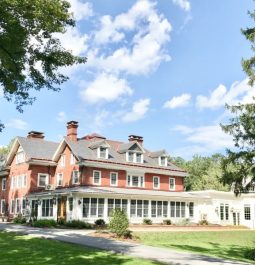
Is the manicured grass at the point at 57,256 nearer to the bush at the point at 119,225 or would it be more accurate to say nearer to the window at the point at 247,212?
the bush at the point at 119,225

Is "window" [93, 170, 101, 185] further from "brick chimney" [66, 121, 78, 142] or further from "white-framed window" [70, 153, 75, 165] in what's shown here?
"brick chimney" [66, 121, 78, 142]

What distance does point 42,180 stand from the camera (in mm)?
45812

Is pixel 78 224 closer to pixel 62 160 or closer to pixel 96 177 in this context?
pixel 96 177

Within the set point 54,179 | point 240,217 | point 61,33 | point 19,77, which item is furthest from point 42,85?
point 240,217

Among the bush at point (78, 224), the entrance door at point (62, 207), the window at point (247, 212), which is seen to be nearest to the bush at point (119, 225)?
the bush at point (78, 224)

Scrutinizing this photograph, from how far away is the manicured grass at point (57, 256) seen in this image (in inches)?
558

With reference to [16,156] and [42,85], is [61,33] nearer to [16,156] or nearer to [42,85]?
[42,85]

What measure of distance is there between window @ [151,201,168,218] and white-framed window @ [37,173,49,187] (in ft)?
39.7

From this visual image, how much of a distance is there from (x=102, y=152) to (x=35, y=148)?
27.9 ft

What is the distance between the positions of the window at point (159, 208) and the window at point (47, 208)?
1061 centimetres

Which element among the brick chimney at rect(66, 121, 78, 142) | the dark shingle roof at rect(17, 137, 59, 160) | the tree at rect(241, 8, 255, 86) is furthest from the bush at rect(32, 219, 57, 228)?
the tree at rect(241, 8, 255, 86)

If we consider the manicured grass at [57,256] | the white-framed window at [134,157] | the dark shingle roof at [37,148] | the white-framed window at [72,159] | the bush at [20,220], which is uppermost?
the dark shingle roof at [37,148]

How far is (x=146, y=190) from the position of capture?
4600cm

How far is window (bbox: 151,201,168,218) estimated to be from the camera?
43.8m
